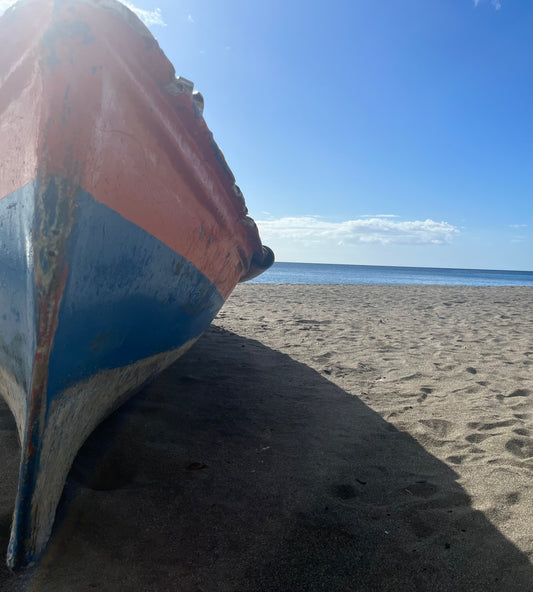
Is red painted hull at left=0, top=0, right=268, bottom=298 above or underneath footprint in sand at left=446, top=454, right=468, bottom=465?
above

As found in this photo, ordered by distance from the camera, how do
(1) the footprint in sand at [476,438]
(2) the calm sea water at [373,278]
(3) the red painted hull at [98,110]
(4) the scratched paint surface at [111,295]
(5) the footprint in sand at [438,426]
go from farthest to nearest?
(2) the calm sea water at [373,278]
(5) the footprint in sand at [438,426]
(1) the footprint in sand at [476,438]
(4) the scratched paint surface at [111,295]
(3) the red painted hull at [98,110]

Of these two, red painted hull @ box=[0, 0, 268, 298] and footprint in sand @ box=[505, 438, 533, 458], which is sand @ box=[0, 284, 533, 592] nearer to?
footprint in sand @ box=[505, 438, 533, 458]

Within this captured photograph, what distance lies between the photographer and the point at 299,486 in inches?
81.6

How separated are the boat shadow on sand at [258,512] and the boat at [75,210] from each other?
26 centimetres

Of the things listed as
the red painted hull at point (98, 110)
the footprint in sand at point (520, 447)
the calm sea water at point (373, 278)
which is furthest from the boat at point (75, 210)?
the calm sea water at point (373, 278)

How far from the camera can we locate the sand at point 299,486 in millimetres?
1502

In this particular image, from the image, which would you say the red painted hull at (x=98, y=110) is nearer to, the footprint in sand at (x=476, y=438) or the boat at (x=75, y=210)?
the boat at (x=75, y=210)

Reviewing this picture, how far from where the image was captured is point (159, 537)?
166 centimetres

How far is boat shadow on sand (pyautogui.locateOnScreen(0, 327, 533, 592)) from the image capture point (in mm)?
1479

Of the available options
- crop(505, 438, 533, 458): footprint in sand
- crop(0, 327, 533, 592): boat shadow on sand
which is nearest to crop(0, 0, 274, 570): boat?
crop(0, 327, 533, 592): boat shadow on sand

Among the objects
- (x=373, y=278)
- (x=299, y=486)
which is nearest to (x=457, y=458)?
(x=299, y=486)

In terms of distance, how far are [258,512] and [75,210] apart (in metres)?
1.51

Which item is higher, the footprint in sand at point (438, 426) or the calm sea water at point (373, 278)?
the calm sea water at point (373, 278)

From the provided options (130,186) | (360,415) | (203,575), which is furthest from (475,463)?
(130,186)
